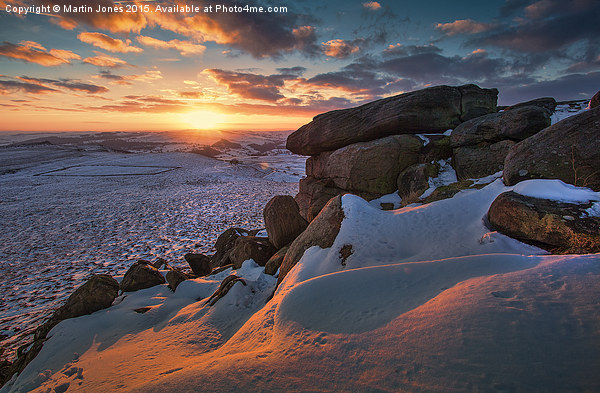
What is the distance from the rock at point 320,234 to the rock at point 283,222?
2349 mm

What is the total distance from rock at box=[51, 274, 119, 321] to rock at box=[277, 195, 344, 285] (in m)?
4.86

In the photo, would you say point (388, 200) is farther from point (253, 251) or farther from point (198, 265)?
point (198, 265)

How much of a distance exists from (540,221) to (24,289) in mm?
15875

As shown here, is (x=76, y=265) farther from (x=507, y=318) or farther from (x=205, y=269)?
(x=507, y=318)

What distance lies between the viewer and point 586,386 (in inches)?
71.3

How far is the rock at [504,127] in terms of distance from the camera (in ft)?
30.4

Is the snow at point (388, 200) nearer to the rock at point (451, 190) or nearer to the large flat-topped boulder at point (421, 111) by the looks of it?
the rock at point (451, 190)

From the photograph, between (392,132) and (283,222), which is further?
(392,132)

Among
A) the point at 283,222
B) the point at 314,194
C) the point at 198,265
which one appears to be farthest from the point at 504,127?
the point at 198,265

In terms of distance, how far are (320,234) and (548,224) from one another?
4669 mm

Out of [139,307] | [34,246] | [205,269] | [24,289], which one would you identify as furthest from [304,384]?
[34,246]

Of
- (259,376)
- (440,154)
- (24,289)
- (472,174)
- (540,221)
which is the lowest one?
(24,289)

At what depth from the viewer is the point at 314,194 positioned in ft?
50.1

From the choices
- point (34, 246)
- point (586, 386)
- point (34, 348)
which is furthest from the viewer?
point (34, 246)
